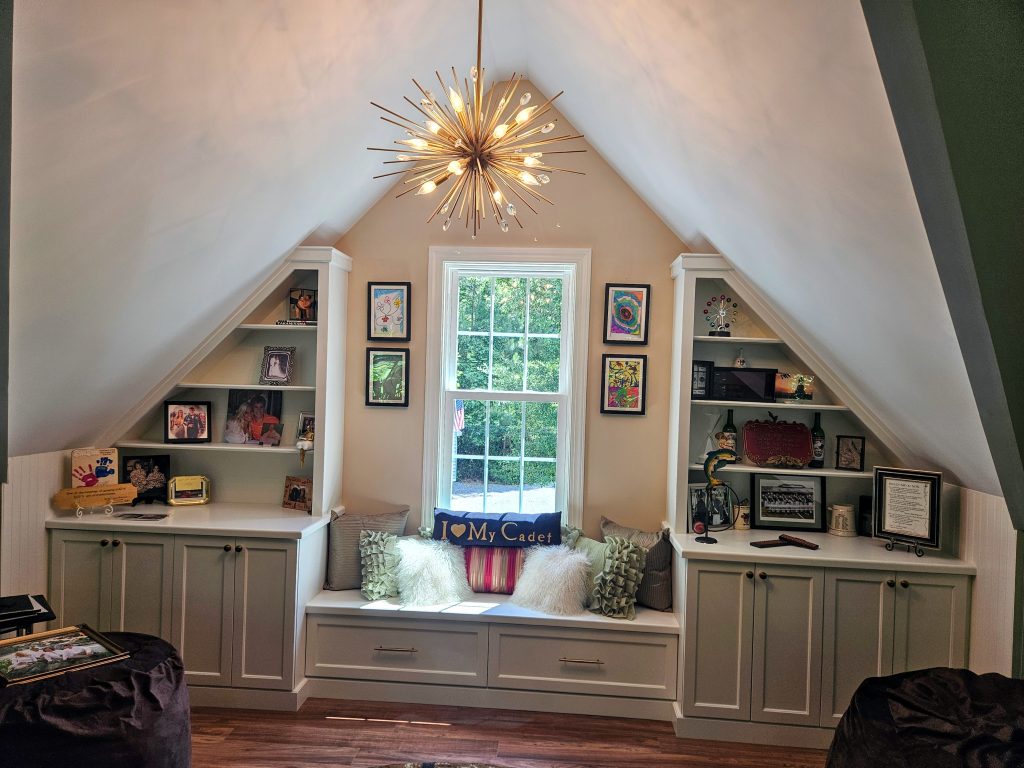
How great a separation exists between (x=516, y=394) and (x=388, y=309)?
899mm

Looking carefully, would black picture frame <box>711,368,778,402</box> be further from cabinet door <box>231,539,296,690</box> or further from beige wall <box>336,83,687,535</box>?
cabinet door <box>231,539,296,690</box>

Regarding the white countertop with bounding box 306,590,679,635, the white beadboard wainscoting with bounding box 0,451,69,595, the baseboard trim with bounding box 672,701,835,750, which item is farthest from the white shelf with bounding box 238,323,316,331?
the baseboard trim with bounding box 672,701,835,750

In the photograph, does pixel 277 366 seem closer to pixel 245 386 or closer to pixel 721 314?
pixel 245 386

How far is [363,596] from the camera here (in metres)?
3.65

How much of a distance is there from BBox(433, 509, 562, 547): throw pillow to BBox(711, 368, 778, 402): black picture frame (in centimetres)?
114

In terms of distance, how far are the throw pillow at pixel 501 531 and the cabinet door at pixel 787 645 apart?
43.8 inches

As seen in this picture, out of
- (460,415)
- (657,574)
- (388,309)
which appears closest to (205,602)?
(460,415)

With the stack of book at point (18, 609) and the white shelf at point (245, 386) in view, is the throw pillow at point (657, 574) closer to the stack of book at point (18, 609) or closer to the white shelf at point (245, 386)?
the white shelf at point (245, 386)

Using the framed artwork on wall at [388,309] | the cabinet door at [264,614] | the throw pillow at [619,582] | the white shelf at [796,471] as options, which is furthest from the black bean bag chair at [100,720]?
the white shelf at [796,471]

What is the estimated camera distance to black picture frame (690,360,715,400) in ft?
12.4

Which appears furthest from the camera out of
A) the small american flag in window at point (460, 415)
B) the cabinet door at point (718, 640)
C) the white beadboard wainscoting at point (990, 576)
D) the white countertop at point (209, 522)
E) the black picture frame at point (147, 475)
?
the small american flag in window at point (460, 415)

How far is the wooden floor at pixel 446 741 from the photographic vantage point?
302 cm

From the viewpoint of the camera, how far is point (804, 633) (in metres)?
3.23

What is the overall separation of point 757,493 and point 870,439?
68 cm
